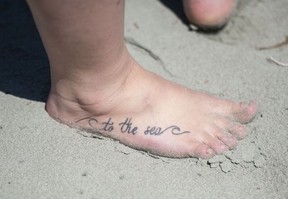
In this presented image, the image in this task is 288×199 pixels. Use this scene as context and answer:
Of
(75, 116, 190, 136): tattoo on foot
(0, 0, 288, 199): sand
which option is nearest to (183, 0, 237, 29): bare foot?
(0, 0, 288, 199): sand

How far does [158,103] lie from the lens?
141 centimetres

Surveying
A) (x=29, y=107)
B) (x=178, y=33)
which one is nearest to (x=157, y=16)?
(x=178, y=33)

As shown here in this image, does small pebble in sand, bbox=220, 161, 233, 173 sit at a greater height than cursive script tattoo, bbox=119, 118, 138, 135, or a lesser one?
greater

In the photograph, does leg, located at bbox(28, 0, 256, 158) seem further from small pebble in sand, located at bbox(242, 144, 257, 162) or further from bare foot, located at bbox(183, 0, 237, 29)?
bare foot, located at bbox(183, 0, 237, 29)

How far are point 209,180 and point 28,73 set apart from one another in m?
0.76

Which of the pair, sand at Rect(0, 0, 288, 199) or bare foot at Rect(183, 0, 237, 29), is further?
bare foot at Rect(183, 0, 237, 29)

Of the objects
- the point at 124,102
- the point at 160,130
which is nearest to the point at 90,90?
the point at 124,102

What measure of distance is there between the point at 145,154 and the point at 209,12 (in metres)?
0.78

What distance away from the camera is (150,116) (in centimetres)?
140

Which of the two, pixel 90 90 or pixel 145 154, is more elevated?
pixel 90 90

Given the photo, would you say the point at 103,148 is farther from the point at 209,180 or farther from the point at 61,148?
the point at 209,180

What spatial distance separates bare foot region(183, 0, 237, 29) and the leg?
48 centimetres

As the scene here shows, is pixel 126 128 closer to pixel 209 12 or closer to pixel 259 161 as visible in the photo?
pixel 259 161

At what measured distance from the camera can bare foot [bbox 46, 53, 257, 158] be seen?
4.45 feet
